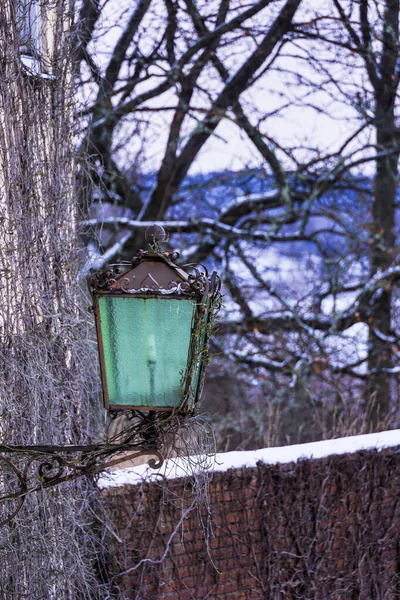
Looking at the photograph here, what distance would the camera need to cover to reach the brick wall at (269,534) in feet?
12.1

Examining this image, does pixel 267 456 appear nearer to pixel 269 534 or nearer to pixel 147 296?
pixel 269 534

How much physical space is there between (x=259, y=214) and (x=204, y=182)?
85 centimetres

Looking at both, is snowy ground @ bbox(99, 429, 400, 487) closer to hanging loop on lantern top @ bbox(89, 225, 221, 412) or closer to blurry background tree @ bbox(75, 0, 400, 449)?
hanging loop on lantern top @ bbox(89, 225, 221, 412)

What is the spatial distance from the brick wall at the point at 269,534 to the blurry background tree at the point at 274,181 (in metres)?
4.40

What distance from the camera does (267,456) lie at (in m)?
4.02

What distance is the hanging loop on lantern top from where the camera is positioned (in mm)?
2057

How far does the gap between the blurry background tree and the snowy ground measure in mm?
4425

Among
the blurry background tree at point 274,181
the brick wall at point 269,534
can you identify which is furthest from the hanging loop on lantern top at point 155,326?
the blurry background tree at point 274,181

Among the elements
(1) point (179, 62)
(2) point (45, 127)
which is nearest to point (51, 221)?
(2) point (45, 127)


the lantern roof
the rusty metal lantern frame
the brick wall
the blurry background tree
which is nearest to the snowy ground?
the brick wall

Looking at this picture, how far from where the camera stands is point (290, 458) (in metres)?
Answer: 4.06

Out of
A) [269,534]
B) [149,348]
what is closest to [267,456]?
[269,534]

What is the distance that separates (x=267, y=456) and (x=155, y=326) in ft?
6.99

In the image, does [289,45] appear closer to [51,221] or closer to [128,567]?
[51,221]
